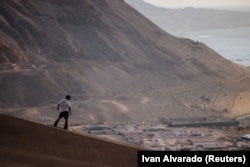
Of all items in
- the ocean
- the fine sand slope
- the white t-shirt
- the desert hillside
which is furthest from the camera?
the ocean

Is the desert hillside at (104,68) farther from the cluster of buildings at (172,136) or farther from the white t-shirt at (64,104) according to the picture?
the white t-shirt at (64,104)

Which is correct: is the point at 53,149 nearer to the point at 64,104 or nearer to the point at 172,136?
the point at 64,104

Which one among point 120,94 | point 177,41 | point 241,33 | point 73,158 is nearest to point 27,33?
point 120,94

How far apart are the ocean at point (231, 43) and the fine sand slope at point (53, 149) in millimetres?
54923

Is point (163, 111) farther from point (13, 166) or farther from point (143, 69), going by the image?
point (13, 166)

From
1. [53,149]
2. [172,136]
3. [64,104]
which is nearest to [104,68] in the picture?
[172,136]

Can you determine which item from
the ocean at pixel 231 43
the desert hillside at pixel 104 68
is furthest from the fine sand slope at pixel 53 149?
the ocean at pixel 231 43

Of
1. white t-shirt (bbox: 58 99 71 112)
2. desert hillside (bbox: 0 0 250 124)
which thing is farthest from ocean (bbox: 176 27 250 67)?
white t-shirt (bbox: 58 99 71 112)

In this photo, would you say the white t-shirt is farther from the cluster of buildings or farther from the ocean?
the ocean

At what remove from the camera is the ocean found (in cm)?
7418

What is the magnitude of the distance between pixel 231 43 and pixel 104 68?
49.0 m

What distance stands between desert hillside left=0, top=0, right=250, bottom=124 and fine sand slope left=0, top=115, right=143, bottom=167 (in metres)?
24.7

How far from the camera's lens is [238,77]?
51.7 m

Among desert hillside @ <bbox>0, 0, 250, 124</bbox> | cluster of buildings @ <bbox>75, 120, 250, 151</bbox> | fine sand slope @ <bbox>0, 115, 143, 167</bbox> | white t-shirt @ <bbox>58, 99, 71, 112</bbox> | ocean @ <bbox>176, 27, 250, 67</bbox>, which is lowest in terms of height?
fine sand slope @ <bbox>0, 115, 143, 167</bbox>
